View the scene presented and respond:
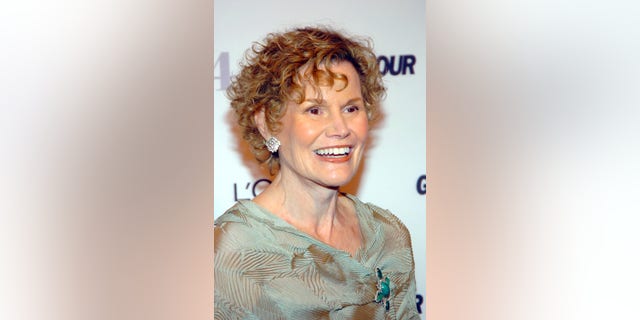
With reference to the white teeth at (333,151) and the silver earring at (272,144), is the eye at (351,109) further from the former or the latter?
the silver earring at (272,144)

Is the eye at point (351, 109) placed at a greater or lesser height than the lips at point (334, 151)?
greater

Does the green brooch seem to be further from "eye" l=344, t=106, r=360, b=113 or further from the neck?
"eye" l=344, t=106, r=360, b=113

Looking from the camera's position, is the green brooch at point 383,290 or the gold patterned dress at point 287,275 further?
the green brooch at point 383,290

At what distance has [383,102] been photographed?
328cm

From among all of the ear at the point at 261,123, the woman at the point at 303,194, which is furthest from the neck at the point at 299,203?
the ear at the point at 261,123

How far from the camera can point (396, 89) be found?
329 cm

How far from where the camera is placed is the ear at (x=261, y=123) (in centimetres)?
321

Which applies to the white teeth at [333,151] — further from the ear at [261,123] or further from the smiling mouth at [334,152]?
the ear at [261,123]

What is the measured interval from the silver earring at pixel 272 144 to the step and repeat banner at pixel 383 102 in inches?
2.6

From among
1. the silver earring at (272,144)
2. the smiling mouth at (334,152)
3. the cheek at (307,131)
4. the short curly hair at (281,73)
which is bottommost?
the smiling mouth at (334,152)

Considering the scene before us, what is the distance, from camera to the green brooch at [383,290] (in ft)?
10.7
